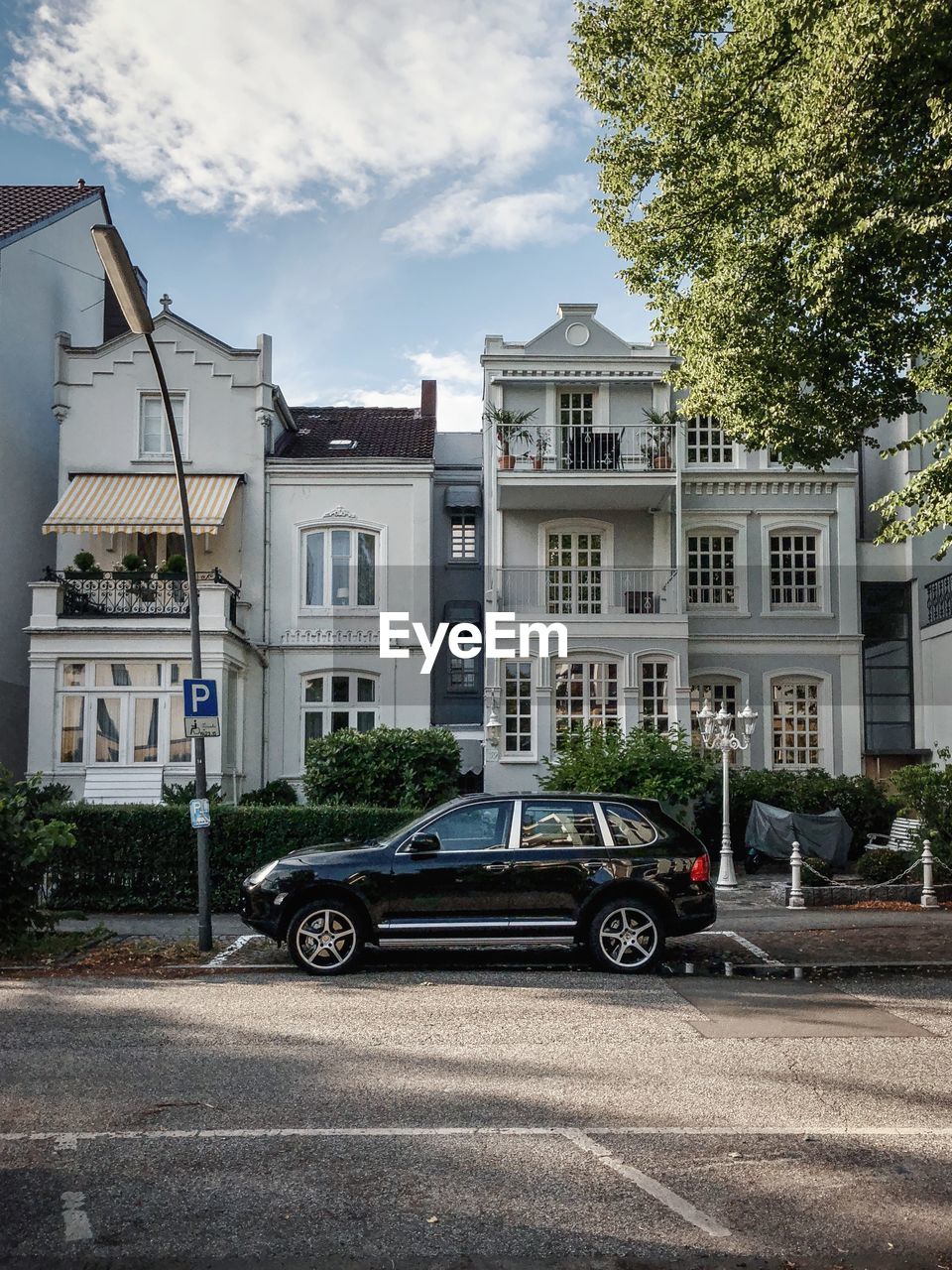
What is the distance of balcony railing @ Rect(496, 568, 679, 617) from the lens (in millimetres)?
26641

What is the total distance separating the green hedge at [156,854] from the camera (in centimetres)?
1570

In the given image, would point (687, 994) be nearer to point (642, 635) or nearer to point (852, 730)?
point (642, 635)

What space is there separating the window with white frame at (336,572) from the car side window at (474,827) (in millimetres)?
16460

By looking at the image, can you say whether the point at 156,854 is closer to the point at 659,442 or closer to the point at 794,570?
the point at 659,442

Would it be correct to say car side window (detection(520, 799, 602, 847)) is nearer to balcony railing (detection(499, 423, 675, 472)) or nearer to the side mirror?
the side mirror

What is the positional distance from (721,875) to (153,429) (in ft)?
55.8

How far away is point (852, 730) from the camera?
27.0 meters

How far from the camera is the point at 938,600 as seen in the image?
26984mm

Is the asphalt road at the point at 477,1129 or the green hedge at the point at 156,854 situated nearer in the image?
the asphalt road at the point at 477,1129

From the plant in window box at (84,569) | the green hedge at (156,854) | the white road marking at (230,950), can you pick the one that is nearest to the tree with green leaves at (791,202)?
the green hedge at (156,854)

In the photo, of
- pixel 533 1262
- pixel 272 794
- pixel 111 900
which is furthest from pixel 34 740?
pixel 533 1262

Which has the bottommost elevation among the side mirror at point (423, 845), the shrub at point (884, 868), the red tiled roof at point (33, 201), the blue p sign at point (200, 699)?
the shrub at point (884, 868)

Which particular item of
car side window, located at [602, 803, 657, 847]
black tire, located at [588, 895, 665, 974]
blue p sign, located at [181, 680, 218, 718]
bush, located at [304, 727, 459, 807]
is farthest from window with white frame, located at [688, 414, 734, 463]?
black tire, located at [588, 895, 665, 974]

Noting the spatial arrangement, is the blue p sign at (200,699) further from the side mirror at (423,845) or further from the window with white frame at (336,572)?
the window with white frame at (336,572)
